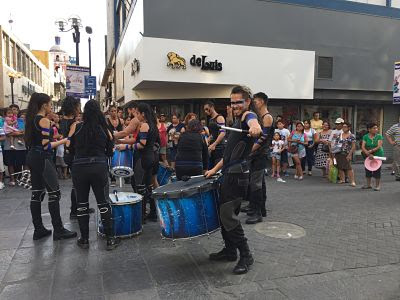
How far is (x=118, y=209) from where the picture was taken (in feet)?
15.9

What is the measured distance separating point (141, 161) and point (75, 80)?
31.0 ft

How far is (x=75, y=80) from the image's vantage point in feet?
44.8

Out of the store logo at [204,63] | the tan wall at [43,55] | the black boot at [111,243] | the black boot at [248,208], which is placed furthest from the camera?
the tan wall at [43,55]

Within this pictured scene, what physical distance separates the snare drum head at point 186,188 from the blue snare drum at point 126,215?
106 cm

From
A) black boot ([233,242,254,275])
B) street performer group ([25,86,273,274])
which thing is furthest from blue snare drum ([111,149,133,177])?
black boot ([233,242,254,275])

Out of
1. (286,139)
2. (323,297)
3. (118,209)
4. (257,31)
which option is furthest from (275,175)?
(323,297)

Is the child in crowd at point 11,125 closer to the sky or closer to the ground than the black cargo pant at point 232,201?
closer to the sky

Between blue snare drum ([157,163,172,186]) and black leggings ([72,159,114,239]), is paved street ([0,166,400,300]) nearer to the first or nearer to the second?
black leggings ([72,159,114,239])

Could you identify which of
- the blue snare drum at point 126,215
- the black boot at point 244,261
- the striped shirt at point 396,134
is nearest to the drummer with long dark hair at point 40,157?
the blue snare drum at point 126,215

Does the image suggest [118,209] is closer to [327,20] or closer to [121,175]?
[121,175]

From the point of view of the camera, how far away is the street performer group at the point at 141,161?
385 centimetres

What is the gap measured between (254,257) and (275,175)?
6.60 meters

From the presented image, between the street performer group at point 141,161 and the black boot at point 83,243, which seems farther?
the black boot at point 83,243

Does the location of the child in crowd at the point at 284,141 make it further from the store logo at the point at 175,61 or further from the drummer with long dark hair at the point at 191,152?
the drummer with long dark hair at the point at 191,152
